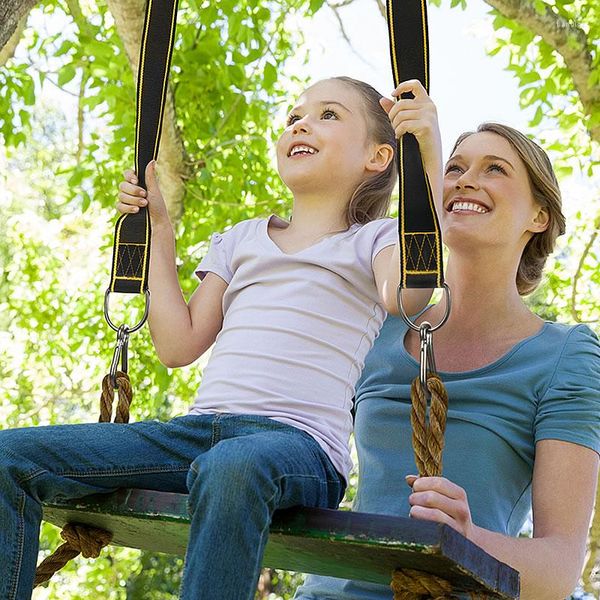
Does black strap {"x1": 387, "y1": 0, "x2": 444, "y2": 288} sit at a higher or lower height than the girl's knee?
higher

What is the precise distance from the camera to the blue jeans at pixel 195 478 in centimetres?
154

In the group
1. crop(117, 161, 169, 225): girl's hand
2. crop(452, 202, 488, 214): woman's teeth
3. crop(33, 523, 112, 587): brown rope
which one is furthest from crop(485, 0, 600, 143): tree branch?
crop(33, 523, 112, 587): brown rope

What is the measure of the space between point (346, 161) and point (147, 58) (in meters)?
0.48

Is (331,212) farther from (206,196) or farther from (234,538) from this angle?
(206,196)

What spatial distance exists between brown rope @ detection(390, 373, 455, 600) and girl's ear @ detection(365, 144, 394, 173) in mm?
729

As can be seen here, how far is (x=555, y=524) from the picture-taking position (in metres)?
2.12

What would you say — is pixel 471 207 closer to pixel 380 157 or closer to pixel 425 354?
pixel 380 157

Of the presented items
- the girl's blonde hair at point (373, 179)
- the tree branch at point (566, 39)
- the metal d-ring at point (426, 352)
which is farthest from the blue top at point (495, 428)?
the tree branch at point (566, 39)

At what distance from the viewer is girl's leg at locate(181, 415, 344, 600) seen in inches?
60.2

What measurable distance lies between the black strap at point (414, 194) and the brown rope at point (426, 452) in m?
0.19

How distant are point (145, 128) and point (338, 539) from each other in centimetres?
106

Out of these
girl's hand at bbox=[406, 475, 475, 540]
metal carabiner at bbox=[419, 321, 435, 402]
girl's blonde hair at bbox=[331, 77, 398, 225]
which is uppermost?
girl's blonde hair at bbox=[331, 77, 398, 225]

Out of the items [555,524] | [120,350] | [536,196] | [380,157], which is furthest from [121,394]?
[536,196]

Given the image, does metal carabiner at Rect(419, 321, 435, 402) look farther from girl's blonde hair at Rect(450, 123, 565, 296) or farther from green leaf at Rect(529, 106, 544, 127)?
green leaf at Rect(529, 106, 544, 127)
